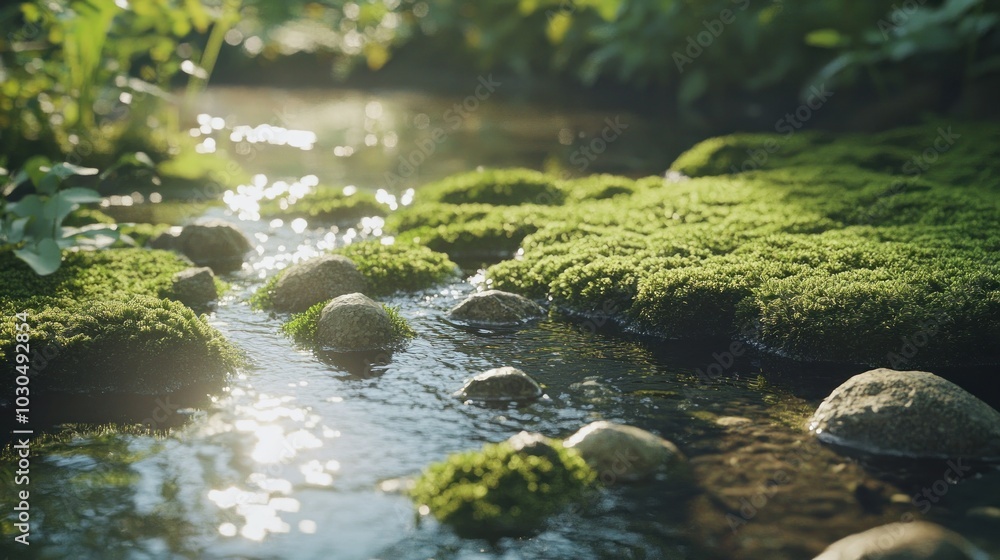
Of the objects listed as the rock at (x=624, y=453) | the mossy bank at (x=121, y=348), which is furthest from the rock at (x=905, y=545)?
the mossy bank at (x=121, y=348)

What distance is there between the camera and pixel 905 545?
4449 mm

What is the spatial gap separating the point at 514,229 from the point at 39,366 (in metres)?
5.26

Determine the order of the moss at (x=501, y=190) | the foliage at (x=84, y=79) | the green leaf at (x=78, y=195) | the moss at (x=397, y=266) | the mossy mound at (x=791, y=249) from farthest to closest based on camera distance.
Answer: the foliage at (x=84, y=79)
the moss at (x=501, y=190)
the moss at (x=397, y=266)
the green leaf at (x=78, y=195)
the mossy mound at (x=791, y=249)

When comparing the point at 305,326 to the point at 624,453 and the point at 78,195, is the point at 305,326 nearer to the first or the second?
the point at 78,195

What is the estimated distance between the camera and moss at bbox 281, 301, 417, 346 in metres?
7.76

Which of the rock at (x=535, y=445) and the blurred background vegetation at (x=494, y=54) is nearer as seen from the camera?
the rock at (x=535, y=445)

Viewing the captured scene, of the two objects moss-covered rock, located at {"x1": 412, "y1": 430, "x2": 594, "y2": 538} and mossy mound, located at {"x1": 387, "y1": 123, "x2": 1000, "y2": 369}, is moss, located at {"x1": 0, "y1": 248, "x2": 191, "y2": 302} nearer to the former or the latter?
mossy mound, located at {"x1": 387, "y1": 123, "x2": 1000, "y2": 369}

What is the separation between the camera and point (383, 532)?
4.98 meters

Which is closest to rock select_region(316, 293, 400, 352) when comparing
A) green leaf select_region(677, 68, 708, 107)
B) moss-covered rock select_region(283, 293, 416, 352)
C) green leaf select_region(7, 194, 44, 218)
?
moss-covered rock select_region(283, 293, 416, 352)

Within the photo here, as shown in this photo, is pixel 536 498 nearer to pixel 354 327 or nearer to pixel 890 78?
pixel 354 327

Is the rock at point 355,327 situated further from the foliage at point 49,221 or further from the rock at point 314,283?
the foliage at point 49,221

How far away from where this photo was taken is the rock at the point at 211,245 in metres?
10.2

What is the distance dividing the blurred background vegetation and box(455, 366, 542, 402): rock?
227 inches

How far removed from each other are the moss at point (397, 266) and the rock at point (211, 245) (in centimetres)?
125
